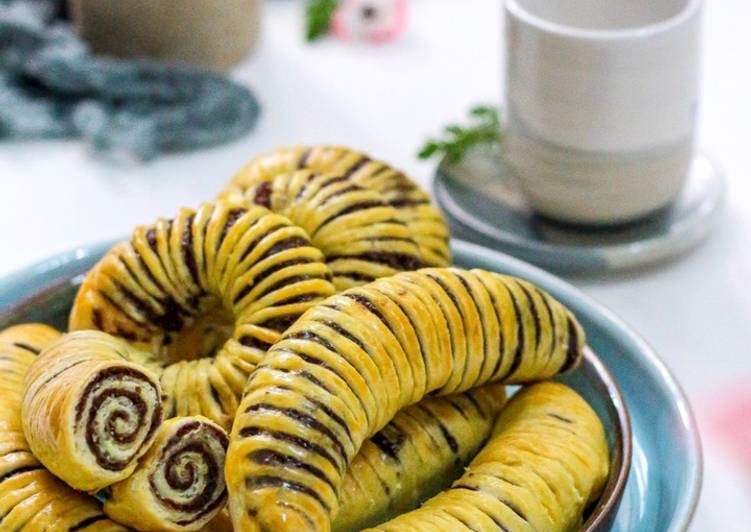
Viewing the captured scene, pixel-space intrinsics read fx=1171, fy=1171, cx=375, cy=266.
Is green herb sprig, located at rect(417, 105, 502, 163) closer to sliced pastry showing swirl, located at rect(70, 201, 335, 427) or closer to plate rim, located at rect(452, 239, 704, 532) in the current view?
plate rim, located at rect(452, 239, 704, 532)

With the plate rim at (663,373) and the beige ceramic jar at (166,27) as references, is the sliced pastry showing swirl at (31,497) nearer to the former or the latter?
the plate rim at (663,373)

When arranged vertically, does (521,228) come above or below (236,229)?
below

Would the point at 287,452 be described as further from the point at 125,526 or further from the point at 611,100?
the point at 611,100

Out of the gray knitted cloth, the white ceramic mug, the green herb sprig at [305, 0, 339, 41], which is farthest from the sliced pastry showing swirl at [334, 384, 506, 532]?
the green herb sprig at [305, 0, 339, 41]

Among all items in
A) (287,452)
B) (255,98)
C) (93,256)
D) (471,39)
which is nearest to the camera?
(287,452)

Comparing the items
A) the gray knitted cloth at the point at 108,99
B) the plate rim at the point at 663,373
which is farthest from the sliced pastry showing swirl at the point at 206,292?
the gray knitted cloth at the point at 108,99

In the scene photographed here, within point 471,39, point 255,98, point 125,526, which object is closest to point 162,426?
point 125,526
